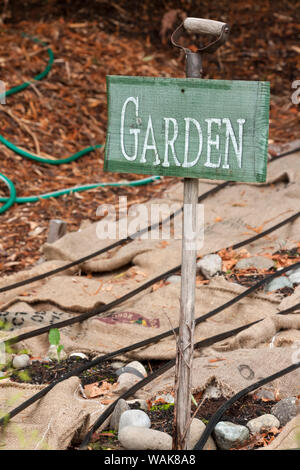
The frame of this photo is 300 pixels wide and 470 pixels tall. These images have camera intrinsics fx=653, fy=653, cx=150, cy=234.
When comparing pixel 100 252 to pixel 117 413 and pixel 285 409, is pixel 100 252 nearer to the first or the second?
pixel 117 413

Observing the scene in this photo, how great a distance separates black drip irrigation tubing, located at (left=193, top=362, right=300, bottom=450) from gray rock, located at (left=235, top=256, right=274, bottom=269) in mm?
1291

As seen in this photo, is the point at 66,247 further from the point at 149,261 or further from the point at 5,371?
the point at 5,371

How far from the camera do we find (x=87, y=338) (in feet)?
10.8

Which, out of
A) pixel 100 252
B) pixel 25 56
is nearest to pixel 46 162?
pixel 25 56

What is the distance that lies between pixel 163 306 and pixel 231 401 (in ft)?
3.93

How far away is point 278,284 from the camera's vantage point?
3566 millimetres

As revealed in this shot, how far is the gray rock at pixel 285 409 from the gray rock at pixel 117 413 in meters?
0.54

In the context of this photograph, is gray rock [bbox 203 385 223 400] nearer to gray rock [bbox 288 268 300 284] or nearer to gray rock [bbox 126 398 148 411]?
gray rock [bbox 126 398 148 411]

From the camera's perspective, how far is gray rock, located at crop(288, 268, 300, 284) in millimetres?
3570

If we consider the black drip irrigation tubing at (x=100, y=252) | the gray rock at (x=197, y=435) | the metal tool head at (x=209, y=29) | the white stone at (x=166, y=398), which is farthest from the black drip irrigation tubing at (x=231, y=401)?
→ the black drip irrigation tubing at (x=100, y=252)

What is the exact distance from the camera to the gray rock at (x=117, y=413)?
232 cm

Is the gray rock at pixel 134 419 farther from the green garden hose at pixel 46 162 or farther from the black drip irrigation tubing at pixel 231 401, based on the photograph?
the green garden hose at pixel 46 162
